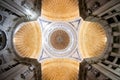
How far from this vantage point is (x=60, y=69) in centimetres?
3116

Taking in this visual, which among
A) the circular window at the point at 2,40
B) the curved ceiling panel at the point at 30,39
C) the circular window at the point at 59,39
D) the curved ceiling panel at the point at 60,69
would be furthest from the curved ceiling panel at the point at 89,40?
the circular window at the point at 2,40

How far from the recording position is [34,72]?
875 inches

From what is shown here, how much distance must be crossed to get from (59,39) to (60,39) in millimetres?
129

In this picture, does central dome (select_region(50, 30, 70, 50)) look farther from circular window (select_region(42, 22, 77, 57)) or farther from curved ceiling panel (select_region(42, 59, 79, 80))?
curved ceiling panel (select_region(42, 59, 79, 80))

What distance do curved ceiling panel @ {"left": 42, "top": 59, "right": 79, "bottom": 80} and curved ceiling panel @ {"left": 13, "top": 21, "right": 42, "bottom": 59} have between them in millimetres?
2008

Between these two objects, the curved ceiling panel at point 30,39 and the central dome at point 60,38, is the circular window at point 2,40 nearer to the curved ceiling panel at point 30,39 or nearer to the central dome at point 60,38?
the curved ceiling panel at point 30,39

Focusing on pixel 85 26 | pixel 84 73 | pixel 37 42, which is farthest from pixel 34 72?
pixel 85 26

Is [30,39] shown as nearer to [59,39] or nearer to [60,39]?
[59,39]

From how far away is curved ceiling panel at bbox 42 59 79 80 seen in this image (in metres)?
29.1

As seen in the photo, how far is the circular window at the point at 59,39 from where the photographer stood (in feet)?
97.9

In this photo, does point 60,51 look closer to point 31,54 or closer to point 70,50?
point 70,50

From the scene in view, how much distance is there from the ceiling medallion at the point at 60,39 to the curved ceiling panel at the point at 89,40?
2.40ft

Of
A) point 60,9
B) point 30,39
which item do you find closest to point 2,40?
point 30,39

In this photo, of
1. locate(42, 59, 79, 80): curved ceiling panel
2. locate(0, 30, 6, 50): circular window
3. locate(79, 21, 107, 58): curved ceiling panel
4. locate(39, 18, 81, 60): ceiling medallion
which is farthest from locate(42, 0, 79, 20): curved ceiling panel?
locate(0, 30, 6, 50): circular window
